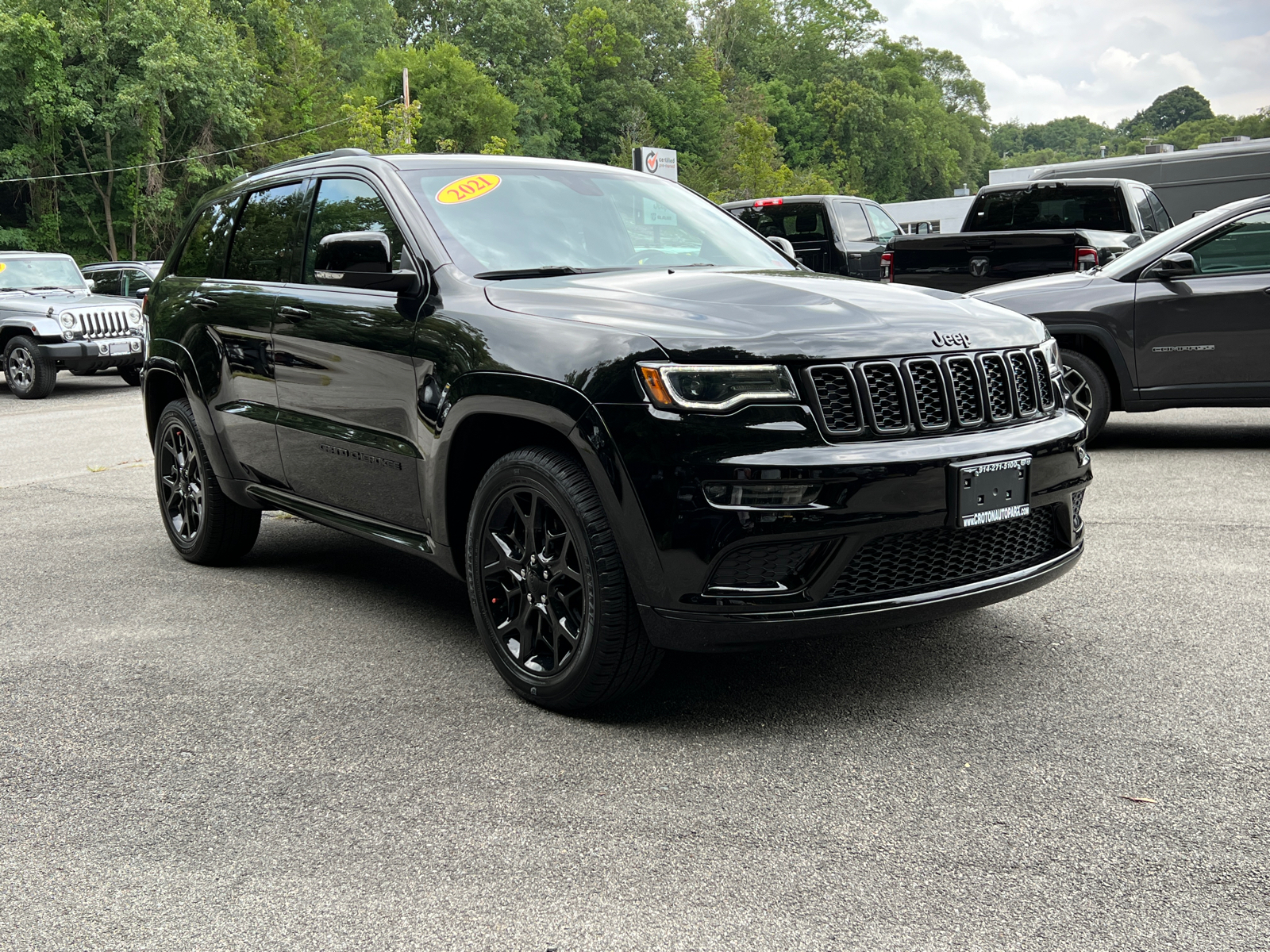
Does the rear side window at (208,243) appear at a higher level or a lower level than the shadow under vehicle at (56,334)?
higher

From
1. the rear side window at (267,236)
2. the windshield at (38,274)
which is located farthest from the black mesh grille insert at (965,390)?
the windshield at (38,274)

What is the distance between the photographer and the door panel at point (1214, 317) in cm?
796

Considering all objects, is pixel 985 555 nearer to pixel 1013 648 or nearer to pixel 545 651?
pixel 1013 648

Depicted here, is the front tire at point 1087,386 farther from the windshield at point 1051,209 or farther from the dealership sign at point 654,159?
the dealership sign at point 654,159

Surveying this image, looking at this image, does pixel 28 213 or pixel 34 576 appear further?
pixel 28 213

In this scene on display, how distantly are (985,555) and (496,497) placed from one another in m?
1.48

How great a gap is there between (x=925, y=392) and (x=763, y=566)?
71cm

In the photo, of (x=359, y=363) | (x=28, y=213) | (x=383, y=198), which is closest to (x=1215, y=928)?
(x=359, y=363)

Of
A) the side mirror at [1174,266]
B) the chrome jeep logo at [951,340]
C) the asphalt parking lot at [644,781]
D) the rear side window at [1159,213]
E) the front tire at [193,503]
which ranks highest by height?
the rear side window at [1159,213]

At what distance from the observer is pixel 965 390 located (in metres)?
3.67

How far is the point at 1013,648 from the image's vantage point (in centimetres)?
430

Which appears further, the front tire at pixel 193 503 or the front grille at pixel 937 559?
the front tire at pixel 193 503

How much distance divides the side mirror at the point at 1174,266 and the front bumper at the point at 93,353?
40.1 ft

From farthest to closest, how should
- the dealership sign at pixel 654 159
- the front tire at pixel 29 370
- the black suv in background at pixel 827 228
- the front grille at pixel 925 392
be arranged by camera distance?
the dealership sign at pixel 654 159 → the black suv in background at pixel 827 228 → the front tire at pixel 29 370 → the front grille at pixel 925 392
